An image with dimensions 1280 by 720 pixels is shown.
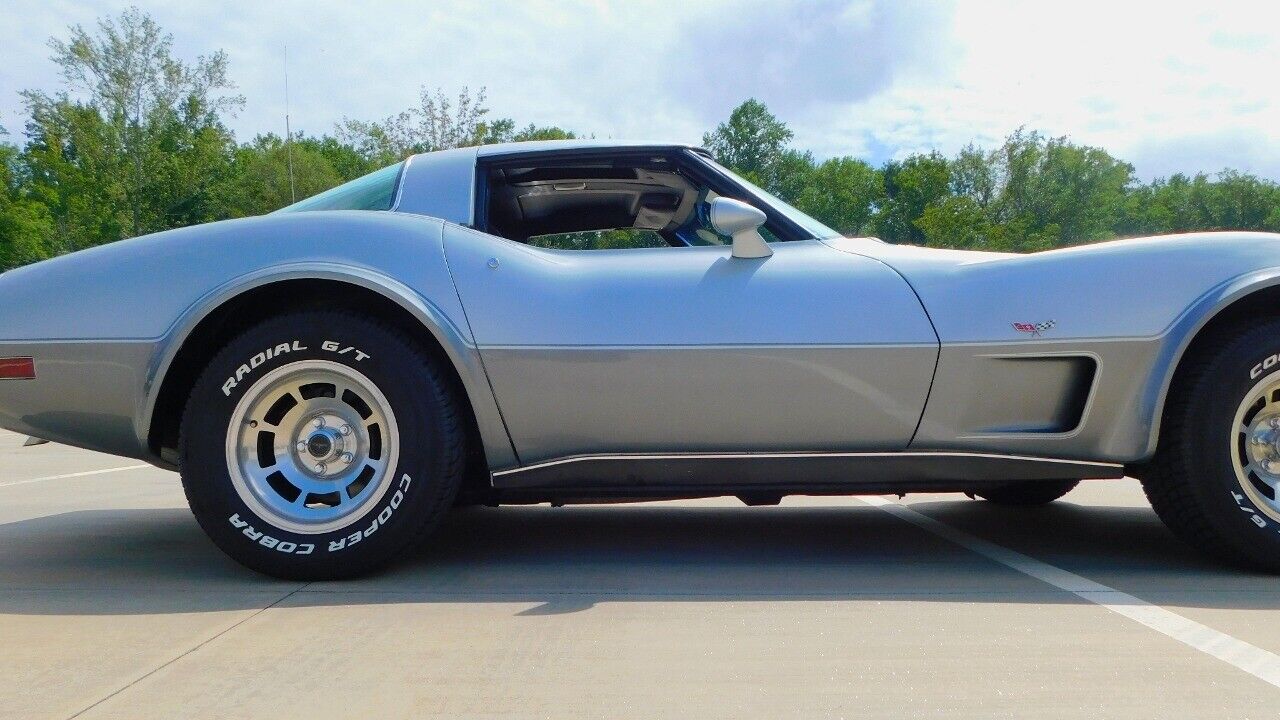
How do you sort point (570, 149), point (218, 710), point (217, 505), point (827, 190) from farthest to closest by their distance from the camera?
point (827, 190) → point (570, 149) → point (217, 505) → point (218, 710)

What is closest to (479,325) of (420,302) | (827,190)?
(420,302)

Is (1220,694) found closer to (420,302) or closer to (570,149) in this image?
(420,302)

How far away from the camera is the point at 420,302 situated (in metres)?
2.92

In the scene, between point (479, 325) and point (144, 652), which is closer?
point (144, 652)


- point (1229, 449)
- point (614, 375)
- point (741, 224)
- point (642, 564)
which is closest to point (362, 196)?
point (614, 375)

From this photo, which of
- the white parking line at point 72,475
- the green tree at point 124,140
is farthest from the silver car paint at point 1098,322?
the green tree at point 124,140

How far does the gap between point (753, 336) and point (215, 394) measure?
1552mm

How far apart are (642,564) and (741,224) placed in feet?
3.63

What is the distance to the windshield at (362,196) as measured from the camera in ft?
10.8

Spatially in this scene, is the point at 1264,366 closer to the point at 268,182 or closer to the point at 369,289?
the point at 369,289

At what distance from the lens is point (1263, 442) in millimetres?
2998

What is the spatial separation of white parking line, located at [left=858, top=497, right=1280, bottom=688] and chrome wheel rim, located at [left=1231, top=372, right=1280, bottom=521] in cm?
59

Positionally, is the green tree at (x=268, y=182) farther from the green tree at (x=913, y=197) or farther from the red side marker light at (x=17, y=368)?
the red side marker light at (x=17, y=368)

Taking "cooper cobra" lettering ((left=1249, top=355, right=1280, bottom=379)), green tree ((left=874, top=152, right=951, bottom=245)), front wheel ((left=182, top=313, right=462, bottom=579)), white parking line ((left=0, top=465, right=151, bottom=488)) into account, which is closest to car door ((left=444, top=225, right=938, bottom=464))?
front wheel ((left=182, top=313, right=462, bottom=579))
